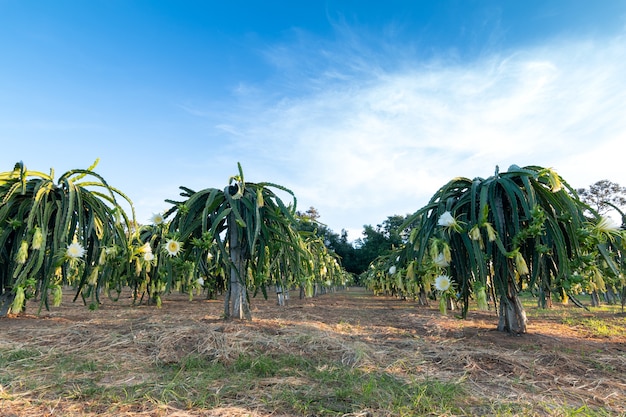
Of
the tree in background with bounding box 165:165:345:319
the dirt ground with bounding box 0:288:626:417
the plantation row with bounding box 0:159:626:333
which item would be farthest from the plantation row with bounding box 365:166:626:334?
the tree in background with bounding box 165:165:345:319

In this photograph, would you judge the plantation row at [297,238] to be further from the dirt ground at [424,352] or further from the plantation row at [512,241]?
the dirt ground at [424,352]

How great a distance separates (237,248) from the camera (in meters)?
5.45

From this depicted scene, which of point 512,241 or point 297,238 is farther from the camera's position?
point 297,238

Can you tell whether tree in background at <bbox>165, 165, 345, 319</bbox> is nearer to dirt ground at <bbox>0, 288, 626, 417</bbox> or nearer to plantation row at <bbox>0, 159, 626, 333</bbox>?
plantation row at <bbox>0, 159, 626, 333</bbox>

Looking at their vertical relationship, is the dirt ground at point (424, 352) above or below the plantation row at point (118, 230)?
below

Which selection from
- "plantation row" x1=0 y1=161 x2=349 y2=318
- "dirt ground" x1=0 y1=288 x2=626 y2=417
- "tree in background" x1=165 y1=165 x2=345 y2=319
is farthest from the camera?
"tree in background" x1=165 y1=165 x2=345 y2=319

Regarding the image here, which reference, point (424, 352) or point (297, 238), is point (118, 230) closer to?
point (297, 238)

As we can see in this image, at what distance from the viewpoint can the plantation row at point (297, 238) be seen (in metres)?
3.83

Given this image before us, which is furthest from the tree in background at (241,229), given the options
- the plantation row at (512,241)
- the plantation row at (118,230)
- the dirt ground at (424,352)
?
the plantation row at (512,241)

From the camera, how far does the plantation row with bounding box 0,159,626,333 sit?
12.6ft

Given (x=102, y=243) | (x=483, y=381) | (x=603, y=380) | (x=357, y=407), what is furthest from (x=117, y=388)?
(x=603, y=380)

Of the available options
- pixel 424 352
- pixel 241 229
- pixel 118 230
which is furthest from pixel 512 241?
pixel 118 230

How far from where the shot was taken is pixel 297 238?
239 inches

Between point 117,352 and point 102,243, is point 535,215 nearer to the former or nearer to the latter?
point 117,352
